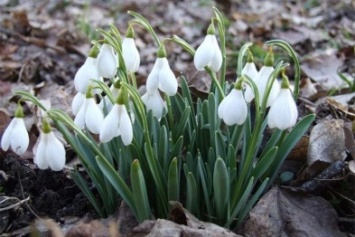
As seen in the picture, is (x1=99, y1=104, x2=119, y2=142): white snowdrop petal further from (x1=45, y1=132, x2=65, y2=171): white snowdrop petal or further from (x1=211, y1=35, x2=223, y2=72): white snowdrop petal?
(x1=211, y1=35, x2=223, y2=72): white snowdrop petal

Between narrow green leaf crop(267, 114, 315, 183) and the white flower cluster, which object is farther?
narrow green leaf crop(267, 114, 315, 183)

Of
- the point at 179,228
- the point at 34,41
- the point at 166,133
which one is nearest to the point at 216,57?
the point at 166,133

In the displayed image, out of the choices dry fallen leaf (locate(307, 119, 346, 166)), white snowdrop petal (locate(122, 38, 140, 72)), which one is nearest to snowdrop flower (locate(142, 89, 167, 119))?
white snowdrop petal (locate(122, 38, 140, 72))

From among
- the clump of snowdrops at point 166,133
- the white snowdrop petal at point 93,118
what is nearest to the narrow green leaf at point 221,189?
the clump of snowdrops at point 166,133

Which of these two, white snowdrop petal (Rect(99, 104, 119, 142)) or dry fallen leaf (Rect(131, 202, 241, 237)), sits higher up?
white snowdrop petal (Rect(99, 104, 119, 142))

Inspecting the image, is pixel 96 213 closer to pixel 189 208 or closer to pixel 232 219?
pixel 189 208

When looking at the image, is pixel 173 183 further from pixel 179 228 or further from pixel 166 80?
pixel 166 80

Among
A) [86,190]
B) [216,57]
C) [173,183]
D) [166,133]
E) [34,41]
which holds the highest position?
[216,57]
